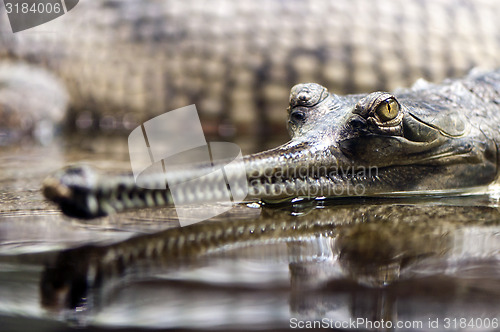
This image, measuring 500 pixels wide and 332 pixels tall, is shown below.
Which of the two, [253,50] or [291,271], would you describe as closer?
[291,271]

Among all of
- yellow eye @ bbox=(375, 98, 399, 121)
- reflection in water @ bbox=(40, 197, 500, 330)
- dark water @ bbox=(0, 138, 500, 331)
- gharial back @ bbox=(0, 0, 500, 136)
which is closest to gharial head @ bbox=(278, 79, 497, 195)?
yellow eye @ bbox=(375, 98, 399, 121)

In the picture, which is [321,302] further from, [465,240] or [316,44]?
[316,44]

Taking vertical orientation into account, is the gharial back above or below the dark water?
above

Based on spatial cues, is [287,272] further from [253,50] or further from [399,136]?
[253,50]

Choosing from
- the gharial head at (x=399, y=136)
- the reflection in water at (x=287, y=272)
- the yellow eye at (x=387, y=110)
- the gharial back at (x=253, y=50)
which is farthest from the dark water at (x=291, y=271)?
the gharial back at (x=253, y=50)

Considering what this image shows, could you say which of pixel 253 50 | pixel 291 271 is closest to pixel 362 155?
pixel 291 271

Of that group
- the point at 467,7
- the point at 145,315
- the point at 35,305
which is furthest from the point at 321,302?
the point at 467,7

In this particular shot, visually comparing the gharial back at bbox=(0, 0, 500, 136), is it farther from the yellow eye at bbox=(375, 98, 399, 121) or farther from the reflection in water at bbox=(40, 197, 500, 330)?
the reflection in water at bbox=(40, 197, 500, 330)
